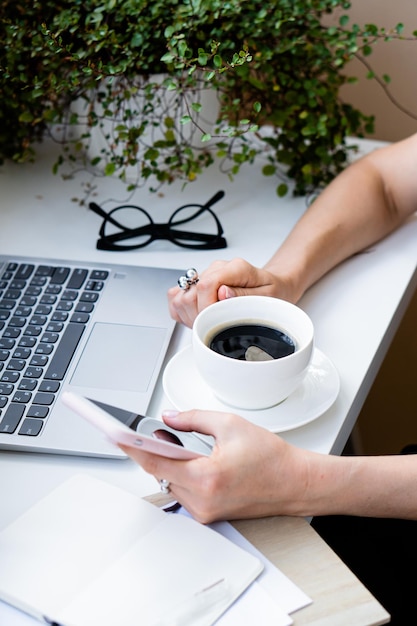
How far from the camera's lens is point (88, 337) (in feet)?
2.82

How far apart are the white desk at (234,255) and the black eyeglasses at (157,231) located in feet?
0.04

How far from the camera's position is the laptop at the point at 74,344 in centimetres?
73

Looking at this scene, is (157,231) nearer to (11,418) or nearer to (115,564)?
(11,418)

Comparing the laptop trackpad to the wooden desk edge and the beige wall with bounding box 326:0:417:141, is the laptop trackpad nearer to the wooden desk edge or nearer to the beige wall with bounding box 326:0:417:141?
the wooden desk edge

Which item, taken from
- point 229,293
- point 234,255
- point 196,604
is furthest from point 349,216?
point 196,604

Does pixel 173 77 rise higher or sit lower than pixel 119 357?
higher

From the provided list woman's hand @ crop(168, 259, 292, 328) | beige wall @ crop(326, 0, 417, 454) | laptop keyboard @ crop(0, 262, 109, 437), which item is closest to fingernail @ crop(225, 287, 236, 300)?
woman's hand @ crop(168, 259, 292, 328)

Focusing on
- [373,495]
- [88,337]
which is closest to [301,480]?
[373,495]

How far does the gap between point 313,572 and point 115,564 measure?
0.15 metres

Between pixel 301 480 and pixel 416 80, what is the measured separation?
1.03m

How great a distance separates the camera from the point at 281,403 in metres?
0.74

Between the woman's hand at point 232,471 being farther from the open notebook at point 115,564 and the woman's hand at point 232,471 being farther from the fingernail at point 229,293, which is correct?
the fingernail at point 229,293

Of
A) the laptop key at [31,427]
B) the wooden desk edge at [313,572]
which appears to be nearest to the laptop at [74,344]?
the laptop key at [31,427]

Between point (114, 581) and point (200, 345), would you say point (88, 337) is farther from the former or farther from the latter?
point (114, 581)
